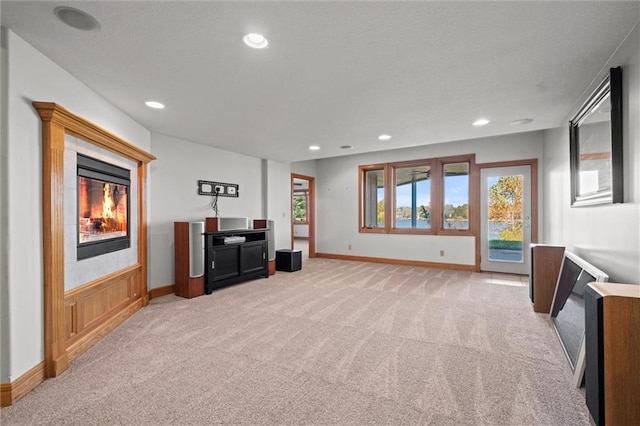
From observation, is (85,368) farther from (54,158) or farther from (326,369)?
(326,369)

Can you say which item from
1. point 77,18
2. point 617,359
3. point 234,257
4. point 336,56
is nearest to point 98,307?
point 234,257

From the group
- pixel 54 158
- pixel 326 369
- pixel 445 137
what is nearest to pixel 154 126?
pixel 54 158

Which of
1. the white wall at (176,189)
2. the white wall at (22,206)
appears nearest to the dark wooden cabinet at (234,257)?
the white wall at (176,189)

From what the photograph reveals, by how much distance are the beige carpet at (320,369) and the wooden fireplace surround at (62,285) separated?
5.8 inches

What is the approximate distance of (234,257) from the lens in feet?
15.4

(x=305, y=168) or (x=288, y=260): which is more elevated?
(x=305, y=168)

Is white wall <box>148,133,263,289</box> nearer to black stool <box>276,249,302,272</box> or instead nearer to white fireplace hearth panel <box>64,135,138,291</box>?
white fireplace hearth panel <box>64,135,138,291</box>

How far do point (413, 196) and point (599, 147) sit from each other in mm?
4122

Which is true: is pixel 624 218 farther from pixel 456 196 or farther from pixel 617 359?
pixel 456 196

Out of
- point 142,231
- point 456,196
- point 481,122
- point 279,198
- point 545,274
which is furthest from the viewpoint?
point 279,198

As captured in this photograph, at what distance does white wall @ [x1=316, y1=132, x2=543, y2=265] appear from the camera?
5363mm

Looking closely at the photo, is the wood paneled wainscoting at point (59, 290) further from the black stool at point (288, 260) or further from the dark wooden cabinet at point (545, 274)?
the dark wooden cabinet at point (545, 274)

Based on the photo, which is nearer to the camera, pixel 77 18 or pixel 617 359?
pixel 617 359

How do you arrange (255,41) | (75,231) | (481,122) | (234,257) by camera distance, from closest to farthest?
(255,41)
(75,231)
(481,122)
(234,257)
